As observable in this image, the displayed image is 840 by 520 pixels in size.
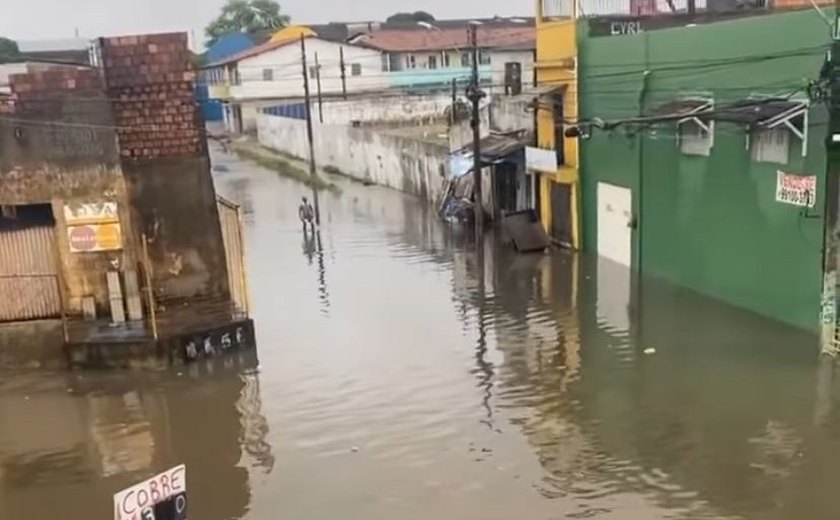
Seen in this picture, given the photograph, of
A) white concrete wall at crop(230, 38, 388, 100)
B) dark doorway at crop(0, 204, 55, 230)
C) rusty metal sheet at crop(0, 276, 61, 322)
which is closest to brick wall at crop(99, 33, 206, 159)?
dark doorway at crop(0, 204, 55, 230)

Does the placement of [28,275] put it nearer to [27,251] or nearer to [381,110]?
[27,251]

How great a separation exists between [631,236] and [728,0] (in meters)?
7.77

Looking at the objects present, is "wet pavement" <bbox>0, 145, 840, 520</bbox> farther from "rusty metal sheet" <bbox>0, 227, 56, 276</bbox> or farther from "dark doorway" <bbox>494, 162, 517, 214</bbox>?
"dark doorway" <bbox>494, 162, 517, 214</bbox>

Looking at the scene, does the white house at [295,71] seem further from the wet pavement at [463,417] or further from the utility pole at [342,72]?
the wet pavement at [463,417]

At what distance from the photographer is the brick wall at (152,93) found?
46.7ft

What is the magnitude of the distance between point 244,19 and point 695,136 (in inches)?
3278

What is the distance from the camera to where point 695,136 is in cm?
1636

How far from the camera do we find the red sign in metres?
14.2

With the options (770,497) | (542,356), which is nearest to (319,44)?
(542,356)

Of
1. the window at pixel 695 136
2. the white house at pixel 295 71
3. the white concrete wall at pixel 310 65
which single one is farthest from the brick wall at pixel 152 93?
the white concrete wall at pixel 310 65

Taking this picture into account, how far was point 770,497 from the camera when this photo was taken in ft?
29.2

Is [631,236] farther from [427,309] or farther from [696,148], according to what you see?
[427,309]

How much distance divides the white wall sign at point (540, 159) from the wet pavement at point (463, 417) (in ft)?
15.3

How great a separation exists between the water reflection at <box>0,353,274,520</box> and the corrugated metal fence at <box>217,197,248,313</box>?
1.52 metres
